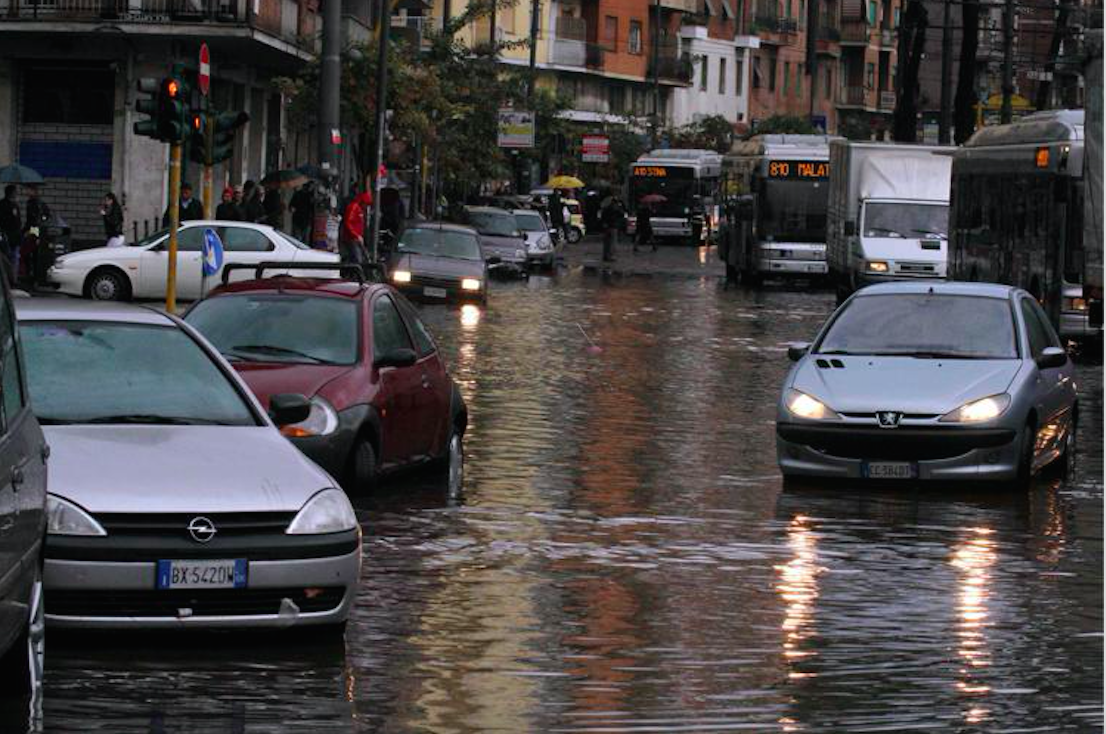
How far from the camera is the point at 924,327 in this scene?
18844mm

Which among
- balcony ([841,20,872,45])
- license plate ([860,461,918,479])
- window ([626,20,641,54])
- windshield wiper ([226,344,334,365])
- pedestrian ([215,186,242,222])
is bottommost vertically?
license plate ([860,461,918,479])

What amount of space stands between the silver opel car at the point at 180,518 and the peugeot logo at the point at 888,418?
674 cm

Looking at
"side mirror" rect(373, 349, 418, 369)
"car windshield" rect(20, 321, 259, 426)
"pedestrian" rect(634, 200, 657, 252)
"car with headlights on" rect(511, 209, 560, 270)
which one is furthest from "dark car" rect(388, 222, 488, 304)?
"pedestrian" rect(634, 200, 657, 252)

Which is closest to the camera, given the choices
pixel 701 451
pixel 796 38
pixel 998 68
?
pixel 701 451

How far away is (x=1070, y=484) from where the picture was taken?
18656mm

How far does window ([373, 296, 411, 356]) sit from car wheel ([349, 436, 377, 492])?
2.63ft

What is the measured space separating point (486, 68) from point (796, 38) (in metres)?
65.4

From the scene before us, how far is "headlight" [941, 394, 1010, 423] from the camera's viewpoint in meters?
17.3

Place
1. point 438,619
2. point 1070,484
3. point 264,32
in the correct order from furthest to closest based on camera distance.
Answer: point 264,32 < point 1070,484 < point 438,619

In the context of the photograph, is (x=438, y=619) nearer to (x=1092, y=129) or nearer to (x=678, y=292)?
(x=1092, y=129)

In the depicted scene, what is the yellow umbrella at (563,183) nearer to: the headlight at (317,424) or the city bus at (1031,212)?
the city bus at (1031,212)

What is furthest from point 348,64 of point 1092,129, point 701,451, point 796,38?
point 796,38

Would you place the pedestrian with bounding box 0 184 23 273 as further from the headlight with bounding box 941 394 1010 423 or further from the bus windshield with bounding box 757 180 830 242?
the headlight with bounding box 941 394 1010 423

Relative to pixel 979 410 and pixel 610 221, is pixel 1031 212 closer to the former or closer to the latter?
pixel 979 410
